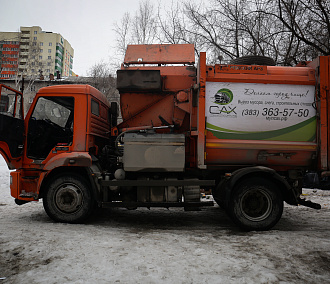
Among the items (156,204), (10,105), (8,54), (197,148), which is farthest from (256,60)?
(8,54)

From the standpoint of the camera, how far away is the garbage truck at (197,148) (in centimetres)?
465

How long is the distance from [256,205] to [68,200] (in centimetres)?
350

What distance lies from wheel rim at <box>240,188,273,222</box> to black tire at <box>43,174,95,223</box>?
285 centimetres

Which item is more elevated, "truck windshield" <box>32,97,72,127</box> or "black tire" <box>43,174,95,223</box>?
"truck windshield" <box>32,97,72,127</box>

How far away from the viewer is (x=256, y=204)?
4680 millimetres

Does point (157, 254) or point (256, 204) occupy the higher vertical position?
point (256, 204)

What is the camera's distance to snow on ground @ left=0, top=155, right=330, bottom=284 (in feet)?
8.94

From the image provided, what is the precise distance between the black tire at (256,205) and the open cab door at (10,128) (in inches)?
163

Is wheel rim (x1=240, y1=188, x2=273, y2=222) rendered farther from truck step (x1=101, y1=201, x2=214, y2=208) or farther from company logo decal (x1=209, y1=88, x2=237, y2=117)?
company logo decal (x1=209, y1=88, x2=237, y2=117)

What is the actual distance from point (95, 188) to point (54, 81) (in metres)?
39.9

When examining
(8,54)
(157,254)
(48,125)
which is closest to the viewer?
(157,254)

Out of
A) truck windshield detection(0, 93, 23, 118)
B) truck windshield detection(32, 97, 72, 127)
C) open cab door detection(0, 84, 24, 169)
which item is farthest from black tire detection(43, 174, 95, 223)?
truck windshield detection(0, 93, 23, 118)

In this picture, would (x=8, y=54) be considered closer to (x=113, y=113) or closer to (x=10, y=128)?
(x=113, y=113)

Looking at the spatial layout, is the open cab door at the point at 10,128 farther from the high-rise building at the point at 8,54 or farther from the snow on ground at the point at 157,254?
the high-rise building at the point at 8,54
